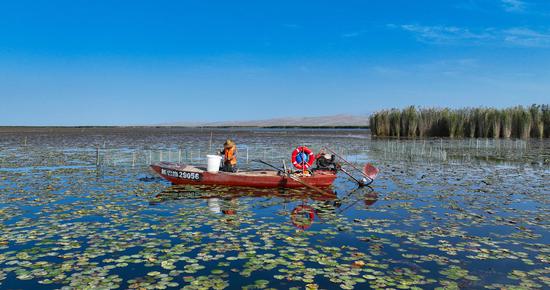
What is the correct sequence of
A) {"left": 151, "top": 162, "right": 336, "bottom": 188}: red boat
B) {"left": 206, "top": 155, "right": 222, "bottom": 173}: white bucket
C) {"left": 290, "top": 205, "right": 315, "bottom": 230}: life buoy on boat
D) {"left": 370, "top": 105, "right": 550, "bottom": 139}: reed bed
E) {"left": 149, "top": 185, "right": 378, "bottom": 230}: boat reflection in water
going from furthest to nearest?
{"left": 370, "top": 105, "right": 550, "bottom": 139}: reed bed → {"left": 206, "top": 155, "right": 222, "bottom": 173}: white bucket → {"left": 151, "top": 162, "right": 336, "bottom": 188}: red boat → {"left": 149, "top": 185, "right": 378, "bottom": 230}: boat reflection in water → {"left": 290, "top": 205, "right": 315, "bottom": 230}: life buoy on boat

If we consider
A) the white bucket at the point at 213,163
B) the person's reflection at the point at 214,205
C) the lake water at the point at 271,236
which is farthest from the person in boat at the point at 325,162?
the person's reflection at the point at 214,205

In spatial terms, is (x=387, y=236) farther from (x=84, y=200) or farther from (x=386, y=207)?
(x=84, y=200)

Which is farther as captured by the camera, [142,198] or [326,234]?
[142,198]

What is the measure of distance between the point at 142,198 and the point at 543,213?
12.5 m

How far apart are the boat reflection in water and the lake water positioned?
0.19ft

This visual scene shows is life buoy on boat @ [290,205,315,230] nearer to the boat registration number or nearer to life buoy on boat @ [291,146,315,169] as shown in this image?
life buoy on boat @ [291,146,315,169]

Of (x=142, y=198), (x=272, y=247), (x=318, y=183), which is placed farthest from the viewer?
(x=318, y=183)

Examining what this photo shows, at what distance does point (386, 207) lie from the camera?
13.4 m

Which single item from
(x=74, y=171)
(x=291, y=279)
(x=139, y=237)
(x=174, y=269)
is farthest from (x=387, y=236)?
(x=74, y=171)

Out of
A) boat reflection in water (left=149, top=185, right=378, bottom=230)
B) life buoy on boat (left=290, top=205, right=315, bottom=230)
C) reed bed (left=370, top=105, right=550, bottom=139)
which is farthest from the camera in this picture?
reed bed (left=370, top=105, right=550, bottom=139)

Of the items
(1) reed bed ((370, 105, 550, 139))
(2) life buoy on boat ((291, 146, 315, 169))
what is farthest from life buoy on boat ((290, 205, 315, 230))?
(1) reed bed ((370, 105, 550, 139))

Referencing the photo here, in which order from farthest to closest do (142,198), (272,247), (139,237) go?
(142,198), (139,237), (272,247)

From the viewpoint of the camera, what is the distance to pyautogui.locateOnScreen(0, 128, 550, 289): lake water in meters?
7.14

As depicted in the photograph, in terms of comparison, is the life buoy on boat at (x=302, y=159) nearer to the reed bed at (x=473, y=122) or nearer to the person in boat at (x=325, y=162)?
the person in boat at (x=325, y=162)
